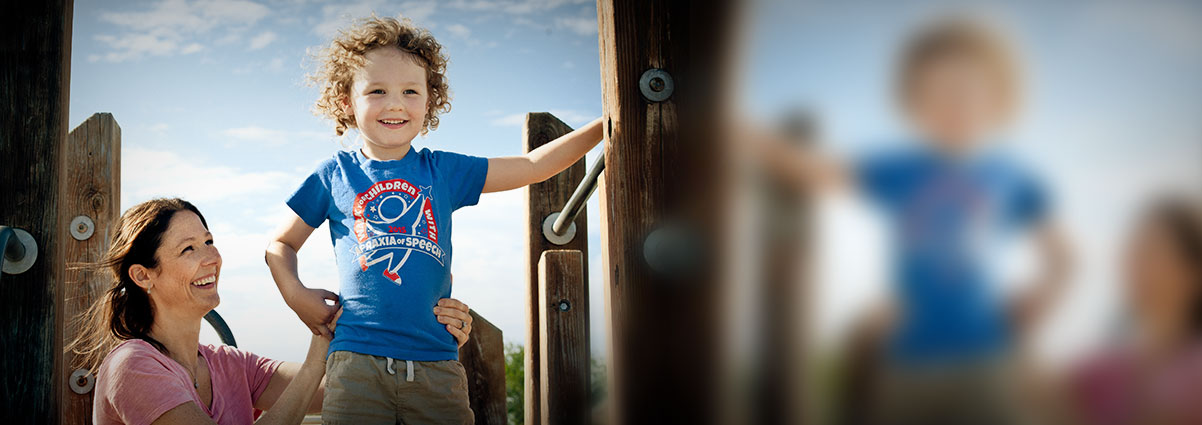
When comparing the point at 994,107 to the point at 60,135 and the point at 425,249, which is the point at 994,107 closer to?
the point at 425,249

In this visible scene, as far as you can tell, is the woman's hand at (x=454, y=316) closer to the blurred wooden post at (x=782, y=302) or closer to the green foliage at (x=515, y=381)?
the blurred wooden post at (x=782, y=302)

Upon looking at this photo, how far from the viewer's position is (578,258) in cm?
314

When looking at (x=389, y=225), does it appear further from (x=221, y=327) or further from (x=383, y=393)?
(x=221, y=327)

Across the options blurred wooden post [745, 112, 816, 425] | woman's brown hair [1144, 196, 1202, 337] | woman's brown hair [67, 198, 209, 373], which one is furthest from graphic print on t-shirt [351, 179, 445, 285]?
woman's brown hair [1144, 196, 1202, 337]

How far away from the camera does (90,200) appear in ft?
12.5

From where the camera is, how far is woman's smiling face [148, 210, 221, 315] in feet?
7.26

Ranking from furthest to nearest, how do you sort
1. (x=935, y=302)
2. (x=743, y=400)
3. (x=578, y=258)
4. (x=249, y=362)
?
1. (x=578, y=258)
2. (x=249, y=362)
3. (x=935, y=302)
4. (x=743, y=400)

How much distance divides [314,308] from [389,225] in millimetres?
296

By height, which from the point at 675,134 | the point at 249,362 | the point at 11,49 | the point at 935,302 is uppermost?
the point at 11,49

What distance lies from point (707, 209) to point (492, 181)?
3.65 ft

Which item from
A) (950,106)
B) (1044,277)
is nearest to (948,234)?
(950,106)

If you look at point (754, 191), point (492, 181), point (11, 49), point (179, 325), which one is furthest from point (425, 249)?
point (754, 191)

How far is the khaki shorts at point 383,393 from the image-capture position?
197 centimetres

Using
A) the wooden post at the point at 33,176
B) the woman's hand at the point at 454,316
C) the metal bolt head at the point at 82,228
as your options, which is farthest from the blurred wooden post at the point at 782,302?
the metal bolt head at the point at 82,228
